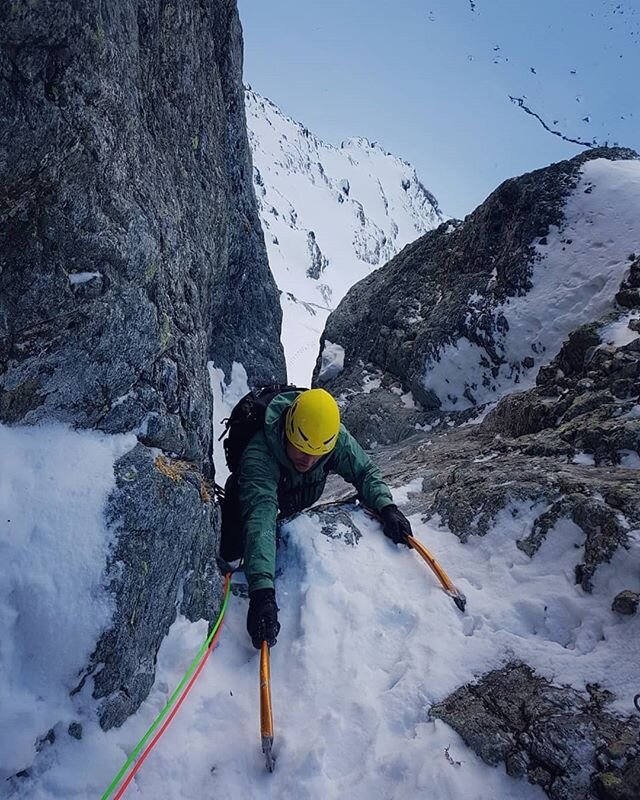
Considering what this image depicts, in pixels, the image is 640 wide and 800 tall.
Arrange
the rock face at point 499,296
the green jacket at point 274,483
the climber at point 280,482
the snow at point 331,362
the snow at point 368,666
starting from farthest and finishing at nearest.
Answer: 1. the snow at point 331,362
2. the rock face at point 499,296
3. the green jacket at point 274,483
4. the climber at point 280,482
5. the snow at point 368,666

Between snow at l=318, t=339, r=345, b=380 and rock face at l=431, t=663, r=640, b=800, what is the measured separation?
13.6 m

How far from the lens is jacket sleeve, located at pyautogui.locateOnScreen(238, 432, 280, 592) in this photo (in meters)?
4.36

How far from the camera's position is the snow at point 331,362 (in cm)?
1714

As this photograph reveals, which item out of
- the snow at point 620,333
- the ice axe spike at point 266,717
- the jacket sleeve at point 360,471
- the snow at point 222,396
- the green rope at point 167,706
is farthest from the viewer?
the snow at point 222,396

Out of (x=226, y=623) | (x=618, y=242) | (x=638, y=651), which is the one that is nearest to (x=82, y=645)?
(x=226, y=623)

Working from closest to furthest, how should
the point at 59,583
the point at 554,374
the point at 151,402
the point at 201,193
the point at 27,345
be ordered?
the point at 59,583 < the point at 27,345 < the point at 151,402 < the point at 201,193 < the point at 554,374

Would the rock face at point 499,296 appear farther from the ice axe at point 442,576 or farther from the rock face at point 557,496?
the ice axe at point 442,576

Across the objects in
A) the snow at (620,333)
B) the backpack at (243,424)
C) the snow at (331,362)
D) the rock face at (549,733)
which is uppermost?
the snow at (620,333)

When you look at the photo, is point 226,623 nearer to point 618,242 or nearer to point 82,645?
point 82,645

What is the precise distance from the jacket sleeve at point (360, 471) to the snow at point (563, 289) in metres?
7.38

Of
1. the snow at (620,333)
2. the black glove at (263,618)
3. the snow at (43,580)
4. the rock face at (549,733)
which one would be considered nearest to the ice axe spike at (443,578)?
the rock face at (549,733)

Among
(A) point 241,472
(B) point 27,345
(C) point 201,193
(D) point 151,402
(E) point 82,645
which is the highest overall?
(C) point 201,193

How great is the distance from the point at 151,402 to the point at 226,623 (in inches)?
77.0

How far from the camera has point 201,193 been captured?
6.88 meters
